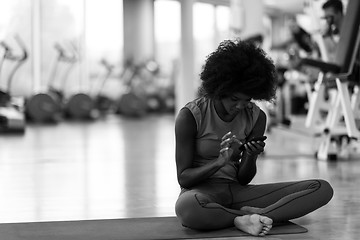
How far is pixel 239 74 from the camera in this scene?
7.11ft

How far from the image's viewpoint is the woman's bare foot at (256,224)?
2.14 metres

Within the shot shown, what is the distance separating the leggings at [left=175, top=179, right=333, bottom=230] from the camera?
220cm

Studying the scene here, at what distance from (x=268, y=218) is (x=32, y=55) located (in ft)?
30.4

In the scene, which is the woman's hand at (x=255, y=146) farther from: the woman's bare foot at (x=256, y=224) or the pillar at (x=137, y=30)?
the pillar at (x=137, y=30)

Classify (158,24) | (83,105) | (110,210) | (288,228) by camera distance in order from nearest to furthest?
(288,228) < (110,210) < (83,105) < (158,24)

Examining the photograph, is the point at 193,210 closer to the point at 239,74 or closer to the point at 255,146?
the point at 255,146

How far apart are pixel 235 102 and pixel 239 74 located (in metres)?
0.11

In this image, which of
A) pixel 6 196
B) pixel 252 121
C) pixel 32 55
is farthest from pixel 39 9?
pixel 252 121

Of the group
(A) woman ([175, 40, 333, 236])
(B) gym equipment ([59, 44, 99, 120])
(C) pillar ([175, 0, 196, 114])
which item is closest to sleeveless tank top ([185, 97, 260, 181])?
(A) woman ([175, 40, 333, 236])

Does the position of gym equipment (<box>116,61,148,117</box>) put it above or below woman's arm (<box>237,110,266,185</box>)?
below

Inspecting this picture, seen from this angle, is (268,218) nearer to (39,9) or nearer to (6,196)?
(6,196)

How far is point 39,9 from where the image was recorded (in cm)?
1093

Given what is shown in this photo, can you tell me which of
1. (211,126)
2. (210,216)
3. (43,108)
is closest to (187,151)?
(211,126)

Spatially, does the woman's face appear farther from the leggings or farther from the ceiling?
the ceiling
